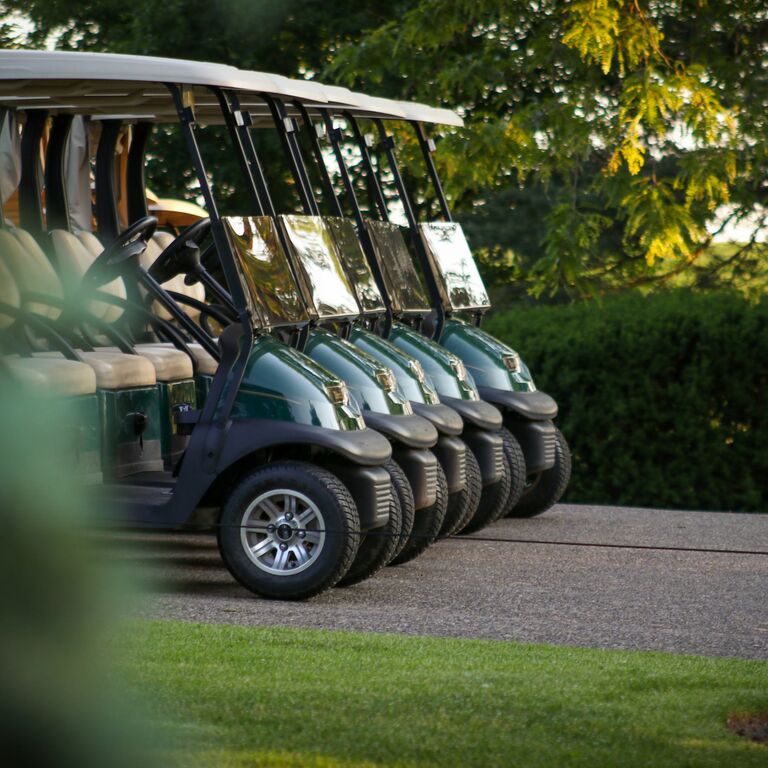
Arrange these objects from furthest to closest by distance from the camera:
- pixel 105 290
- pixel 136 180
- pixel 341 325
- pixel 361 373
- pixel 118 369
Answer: pixel 136 180 < pixel 105 290 < pixel 341 325 < pixel 361 373 < pixel 118 369

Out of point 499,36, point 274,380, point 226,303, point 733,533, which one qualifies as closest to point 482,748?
point 274,380

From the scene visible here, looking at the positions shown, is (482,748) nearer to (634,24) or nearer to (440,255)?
(440,255)

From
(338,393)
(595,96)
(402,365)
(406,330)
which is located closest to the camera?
(338,393)

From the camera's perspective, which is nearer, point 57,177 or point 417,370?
point 417,370

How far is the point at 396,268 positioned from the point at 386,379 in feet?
6.38

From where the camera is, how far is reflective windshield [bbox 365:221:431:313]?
8.91m

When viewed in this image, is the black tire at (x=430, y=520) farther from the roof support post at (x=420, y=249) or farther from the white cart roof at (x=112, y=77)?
the roof support post at (x=420, y=249)

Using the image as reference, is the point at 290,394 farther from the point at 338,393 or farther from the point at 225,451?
the point at 225,451

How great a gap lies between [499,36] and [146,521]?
26.1 feet

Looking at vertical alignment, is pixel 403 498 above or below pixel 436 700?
above

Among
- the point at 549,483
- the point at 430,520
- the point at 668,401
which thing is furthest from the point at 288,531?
the point at 668,401

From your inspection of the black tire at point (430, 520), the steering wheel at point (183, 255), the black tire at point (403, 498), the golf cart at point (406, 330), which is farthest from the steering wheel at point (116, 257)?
the black tire at point (430, 520)

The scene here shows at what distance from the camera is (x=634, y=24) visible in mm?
10898

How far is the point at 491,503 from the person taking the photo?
28.9ft
